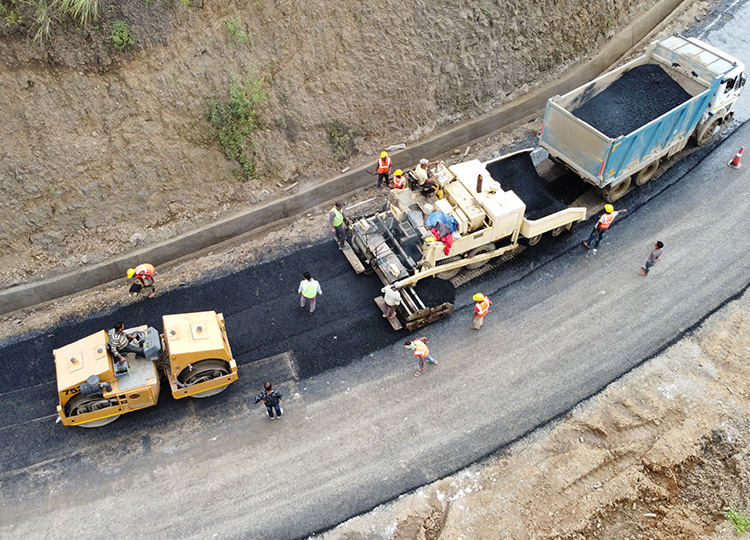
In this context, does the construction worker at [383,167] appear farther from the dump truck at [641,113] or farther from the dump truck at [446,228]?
the dump truck at [641,113]

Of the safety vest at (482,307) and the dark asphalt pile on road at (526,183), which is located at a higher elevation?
the dark asphalt pile on road at (526,183)

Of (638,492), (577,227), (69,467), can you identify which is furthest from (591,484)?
(69,467)

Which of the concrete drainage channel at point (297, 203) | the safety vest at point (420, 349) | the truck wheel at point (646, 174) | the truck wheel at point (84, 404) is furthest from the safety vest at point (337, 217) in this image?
the truck wheel at point (646, 174)

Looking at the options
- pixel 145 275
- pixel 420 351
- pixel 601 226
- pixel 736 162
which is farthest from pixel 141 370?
pixel 736 162

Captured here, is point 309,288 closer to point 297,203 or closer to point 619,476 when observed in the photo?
point 297,203

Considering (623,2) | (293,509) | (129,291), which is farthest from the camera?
(623,2)

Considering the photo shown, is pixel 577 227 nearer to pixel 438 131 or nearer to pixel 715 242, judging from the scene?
pixel 715 242

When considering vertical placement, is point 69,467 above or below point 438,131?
below
